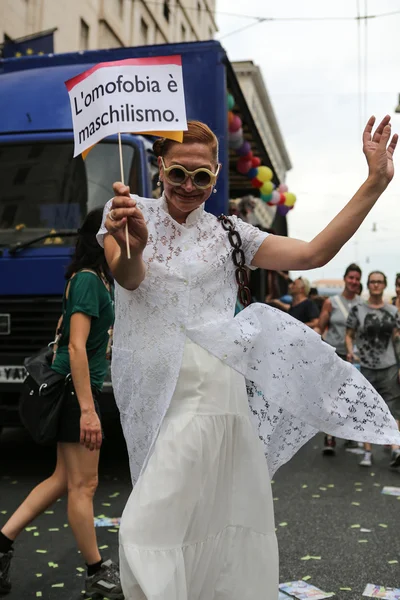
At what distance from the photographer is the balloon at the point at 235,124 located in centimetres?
760

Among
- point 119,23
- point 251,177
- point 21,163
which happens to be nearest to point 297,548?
point 21,163

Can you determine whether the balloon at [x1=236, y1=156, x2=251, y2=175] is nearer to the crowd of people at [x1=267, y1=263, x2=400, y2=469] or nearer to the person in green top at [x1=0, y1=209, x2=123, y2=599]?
the crowd of people at [x1=267, y1=263, x2=400, y2=469]

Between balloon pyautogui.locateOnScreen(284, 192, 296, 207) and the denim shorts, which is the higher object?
balloon pyautogui.locateOnScreen(284, 192, 296, 207)

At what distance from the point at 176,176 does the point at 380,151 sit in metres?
0.69

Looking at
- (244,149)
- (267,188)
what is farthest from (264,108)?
(244,149)

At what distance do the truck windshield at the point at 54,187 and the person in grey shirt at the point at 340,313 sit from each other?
3094 millimetres

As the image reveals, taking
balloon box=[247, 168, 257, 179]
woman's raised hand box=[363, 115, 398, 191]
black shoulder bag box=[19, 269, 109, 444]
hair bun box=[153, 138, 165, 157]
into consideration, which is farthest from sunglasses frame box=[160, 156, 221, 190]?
balloon box=[247, 168, 257, 179]

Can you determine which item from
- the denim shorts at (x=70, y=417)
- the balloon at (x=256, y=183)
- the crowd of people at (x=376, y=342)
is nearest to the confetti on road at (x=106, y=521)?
the denim shorts at (x=70, y=417)

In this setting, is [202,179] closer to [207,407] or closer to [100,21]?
[207,407]

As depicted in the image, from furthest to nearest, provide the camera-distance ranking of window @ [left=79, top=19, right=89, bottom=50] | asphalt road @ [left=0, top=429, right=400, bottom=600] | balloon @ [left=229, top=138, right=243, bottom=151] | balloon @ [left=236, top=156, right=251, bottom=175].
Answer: window @ [left=79, top=19, right=89, bottom=50] → balloon @ [left=236, top=156, right=251, bottom=175] → balloon @ [left=229, top=138, right=243, bottom=151] → asphalt road @ [left=0, top=429, right=400, bottom=600]

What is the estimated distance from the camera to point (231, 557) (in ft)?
8.79

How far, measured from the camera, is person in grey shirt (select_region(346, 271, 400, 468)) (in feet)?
24.7

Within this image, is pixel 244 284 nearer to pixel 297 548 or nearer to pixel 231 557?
pixel 231 557

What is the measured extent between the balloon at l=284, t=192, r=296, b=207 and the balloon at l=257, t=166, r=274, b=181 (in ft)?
7.38
